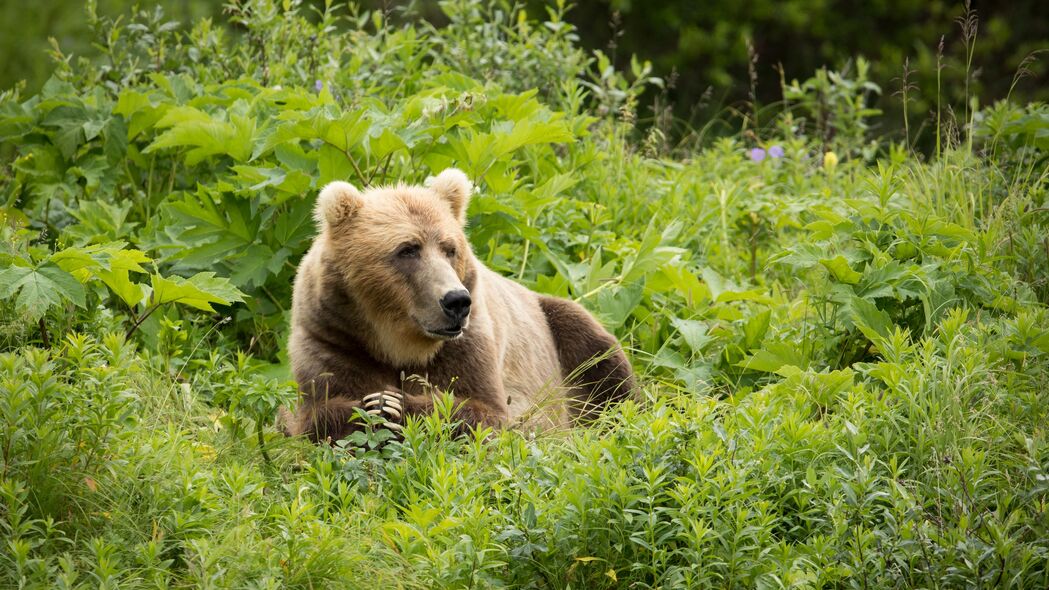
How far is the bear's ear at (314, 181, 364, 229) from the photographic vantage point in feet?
15.5

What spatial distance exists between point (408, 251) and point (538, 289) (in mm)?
Answer: 1697

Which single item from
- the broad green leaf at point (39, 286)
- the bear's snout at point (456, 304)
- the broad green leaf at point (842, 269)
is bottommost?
the broad green leaf at point (842, 269)

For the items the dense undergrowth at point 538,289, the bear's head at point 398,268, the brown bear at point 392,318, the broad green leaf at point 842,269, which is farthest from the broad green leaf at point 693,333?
the bear's head at point 398,268

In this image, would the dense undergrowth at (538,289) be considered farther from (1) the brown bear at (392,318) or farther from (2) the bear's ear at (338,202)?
(2) the bear's ear at (338,202)

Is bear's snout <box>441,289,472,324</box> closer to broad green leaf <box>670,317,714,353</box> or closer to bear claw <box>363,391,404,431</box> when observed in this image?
bear claw <box>363,391,404,431</box>

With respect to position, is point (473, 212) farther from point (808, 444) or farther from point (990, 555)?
point (990, 555)

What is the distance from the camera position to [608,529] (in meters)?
3.50

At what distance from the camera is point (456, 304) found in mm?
4523

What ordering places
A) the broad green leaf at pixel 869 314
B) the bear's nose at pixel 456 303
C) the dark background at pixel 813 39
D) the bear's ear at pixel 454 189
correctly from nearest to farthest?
the bear's nose at pixel 456 303
the broad green leaf at pixel 869 314
the bear's ear at pixel 454 189
the dark background at pixel 813 39

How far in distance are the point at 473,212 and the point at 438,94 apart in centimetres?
83

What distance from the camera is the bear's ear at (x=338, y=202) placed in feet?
15.5

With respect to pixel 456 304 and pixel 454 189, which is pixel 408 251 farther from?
pixel 454 189

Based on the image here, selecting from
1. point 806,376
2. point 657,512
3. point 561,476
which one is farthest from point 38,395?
point 806,376

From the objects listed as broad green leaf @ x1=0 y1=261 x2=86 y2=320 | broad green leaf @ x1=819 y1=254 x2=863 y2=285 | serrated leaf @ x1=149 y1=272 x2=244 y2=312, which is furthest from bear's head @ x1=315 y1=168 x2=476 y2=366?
broad green leaf @ x1=819 y1=254 x2=863 y2=285
